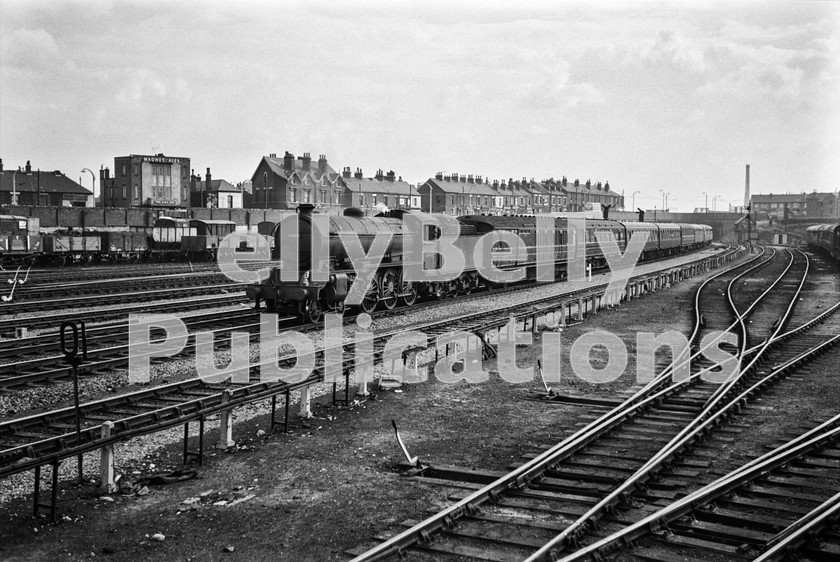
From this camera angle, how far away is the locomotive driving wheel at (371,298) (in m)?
22.7

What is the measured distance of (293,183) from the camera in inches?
3056

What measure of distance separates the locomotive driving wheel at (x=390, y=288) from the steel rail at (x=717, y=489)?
14538 mm

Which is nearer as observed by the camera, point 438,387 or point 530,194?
point 438,387

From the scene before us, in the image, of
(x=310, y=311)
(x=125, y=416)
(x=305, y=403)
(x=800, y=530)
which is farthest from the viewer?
(x=310, y=311)

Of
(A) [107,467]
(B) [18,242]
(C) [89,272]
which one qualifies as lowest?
(A) [107,467]

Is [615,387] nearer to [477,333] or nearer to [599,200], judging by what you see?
[477,333]

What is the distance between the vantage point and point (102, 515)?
25.2 ft

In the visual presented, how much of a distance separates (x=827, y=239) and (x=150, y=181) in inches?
2569

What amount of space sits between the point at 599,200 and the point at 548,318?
10901cm

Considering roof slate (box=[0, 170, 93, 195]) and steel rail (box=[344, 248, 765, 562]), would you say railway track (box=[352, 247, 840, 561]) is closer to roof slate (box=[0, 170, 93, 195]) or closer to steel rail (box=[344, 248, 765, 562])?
steel rail (box=[344, 248, 765, 562])

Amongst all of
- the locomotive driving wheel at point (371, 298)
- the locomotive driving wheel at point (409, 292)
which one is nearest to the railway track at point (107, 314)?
the locomotive driving wheel at point (371, 298)

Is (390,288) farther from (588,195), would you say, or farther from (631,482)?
(588,195)

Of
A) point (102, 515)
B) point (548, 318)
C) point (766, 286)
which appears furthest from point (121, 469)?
point (766, 286)

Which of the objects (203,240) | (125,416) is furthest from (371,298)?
(203,240)
